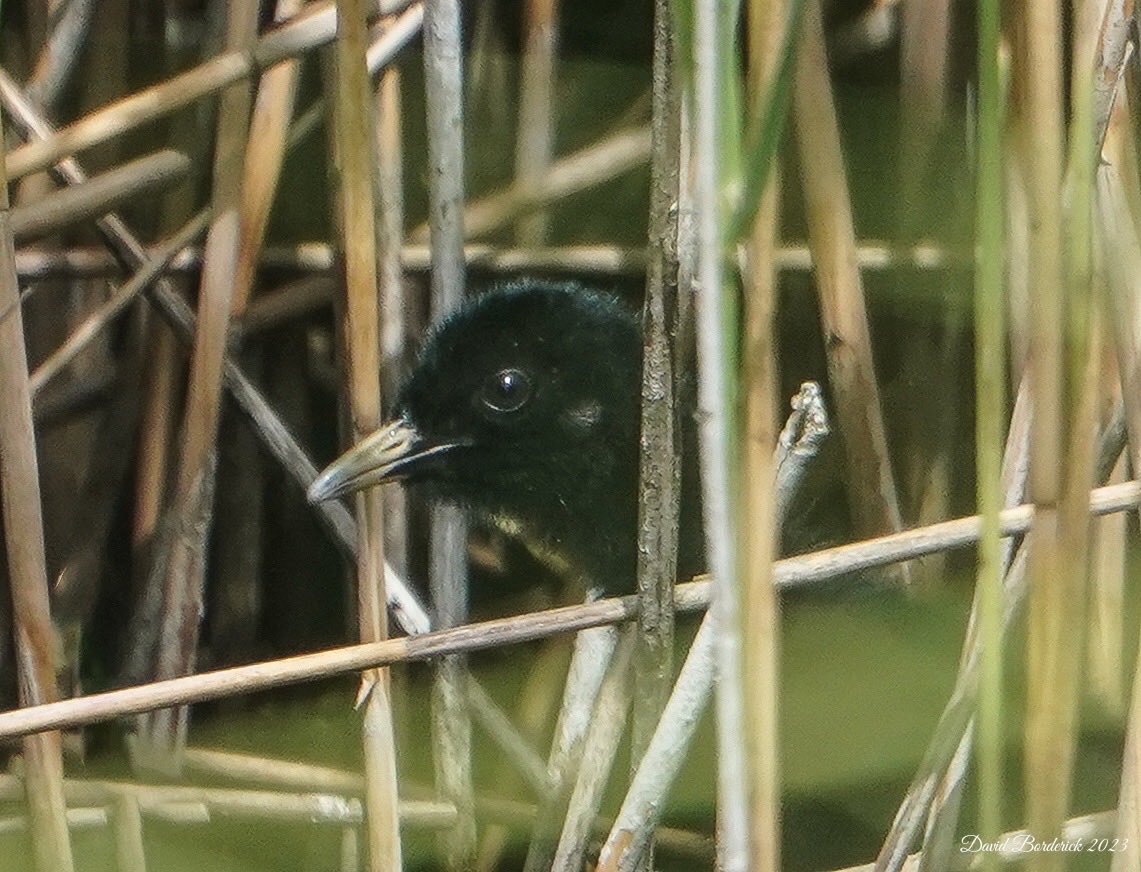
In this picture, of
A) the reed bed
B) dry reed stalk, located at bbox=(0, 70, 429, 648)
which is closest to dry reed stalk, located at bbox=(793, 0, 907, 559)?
the reed bed

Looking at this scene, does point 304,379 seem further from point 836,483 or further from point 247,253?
point 836,483

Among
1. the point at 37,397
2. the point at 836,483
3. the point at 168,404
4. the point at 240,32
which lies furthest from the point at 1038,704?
the point at 37,397

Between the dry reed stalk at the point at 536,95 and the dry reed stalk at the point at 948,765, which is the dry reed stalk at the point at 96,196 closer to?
the dry reed stalk at the point at 536,95

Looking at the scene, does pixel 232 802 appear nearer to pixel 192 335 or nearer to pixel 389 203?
pixel 192 335

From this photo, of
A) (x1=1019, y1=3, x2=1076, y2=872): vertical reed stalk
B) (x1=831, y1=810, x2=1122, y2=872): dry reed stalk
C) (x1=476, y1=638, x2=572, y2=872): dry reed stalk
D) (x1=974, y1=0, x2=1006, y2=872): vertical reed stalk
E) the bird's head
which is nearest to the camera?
(x1=974, y1=0, x2=1006, y2=872): vertical reed stalk

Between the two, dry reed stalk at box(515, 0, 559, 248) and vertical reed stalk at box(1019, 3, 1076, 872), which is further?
dry reed stalk at box(515, 0, 559, 248)

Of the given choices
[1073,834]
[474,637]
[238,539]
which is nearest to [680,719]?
[474,637]

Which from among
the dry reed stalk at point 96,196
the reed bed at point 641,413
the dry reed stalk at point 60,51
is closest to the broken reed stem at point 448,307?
the reed bed at point 641,413

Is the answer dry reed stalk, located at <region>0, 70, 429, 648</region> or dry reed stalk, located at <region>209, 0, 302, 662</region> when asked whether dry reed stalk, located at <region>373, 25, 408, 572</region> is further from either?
dry reed stalk, located at <region>209, 0, 302, 662</region>
